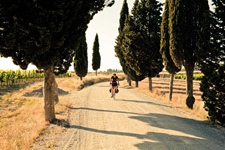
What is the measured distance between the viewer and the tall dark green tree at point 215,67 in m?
12.1

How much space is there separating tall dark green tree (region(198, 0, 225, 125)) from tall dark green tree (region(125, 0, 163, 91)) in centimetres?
1765

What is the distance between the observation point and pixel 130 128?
10977 mm

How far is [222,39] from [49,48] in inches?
327

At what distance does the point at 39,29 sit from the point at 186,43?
11188 mm

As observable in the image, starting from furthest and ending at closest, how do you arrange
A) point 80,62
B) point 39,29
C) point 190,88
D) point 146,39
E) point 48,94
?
point 80,62 → point 146,39 → point 190,88 → point 48,94 → point 39,29

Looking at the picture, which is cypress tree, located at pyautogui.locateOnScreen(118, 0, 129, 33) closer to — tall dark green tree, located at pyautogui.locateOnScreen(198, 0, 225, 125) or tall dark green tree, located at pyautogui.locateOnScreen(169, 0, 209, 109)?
tall dark green tree, located at pyautogui.locateOnScreen(169, 0, 209, 109)

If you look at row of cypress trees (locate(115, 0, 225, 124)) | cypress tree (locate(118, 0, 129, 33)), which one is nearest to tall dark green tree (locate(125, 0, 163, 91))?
row of cypress trees (locate(115, 0, 225, 124))

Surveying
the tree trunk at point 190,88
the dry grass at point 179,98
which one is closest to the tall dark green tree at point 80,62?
the dry grass at point 179,98

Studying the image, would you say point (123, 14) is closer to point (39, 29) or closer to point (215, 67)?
point (215, 67)

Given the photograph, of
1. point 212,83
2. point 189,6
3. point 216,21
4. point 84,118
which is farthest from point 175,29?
point 84,118

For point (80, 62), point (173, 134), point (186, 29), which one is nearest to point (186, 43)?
point (186, 29)

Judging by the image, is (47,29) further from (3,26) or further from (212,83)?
(212,83)

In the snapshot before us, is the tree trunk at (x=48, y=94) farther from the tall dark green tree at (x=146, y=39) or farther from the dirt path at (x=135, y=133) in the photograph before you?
the tall dark green tree at (x=146, y=39)

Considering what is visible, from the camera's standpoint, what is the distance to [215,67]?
12.6m
